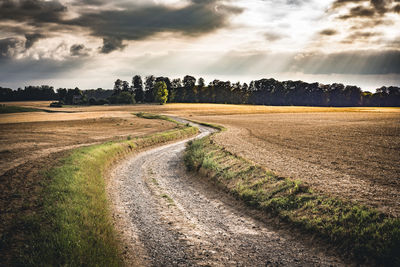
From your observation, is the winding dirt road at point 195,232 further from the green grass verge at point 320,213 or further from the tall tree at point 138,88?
the tall tree at point 138,88

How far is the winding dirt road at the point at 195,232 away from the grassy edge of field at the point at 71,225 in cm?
85

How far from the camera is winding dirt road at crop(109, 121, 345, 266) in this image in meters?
8.29

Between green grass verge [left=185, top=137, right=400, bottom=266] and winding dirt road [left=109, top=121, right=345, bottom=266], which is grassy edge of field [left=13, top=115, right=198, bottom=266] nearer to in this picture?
winding dirt road [left=109, top=121, right=345, bottom=266]

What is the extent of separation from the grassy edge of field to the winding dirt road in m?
0.85

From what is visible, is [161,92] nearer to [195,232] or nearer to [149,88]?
[149,88]

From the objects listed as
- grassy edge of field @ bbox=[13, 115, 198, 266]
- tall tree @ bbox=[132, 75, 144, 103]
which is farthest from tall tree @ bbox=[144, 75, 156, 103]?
grassy edge of field @ bbox=[13, 115, 198, 266]

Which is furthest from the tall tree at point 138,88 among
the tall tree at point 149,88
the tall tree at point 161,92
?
the tall tree at point 161,92

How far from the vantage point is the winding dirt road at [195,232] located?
829 cm

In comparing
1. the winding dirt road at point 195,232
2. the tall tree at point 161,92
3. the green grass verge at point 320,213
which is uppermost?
the tall tree at point 161,92

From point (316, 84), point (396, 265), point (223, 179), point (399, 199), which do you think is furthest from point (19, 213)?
point (316, 84)

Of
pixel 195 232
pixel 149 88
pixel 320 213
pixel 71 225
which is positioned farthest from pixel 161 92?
pixel 320 213

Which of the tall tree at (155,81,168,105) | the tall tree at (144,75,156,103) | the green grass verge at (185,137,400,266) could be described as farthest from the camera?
the tall tree at (144,75,156,103)

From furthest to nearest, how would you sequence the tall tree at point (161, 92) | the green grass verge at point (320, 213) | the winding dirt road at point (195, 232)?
the tall tree at point (161, 92) → the winding dirt road at point (195, 232) → the green grass verge at point (320, 213)

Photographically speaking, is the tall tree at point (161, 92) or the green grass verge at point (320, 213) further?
the tall tree at point (161, 92)
